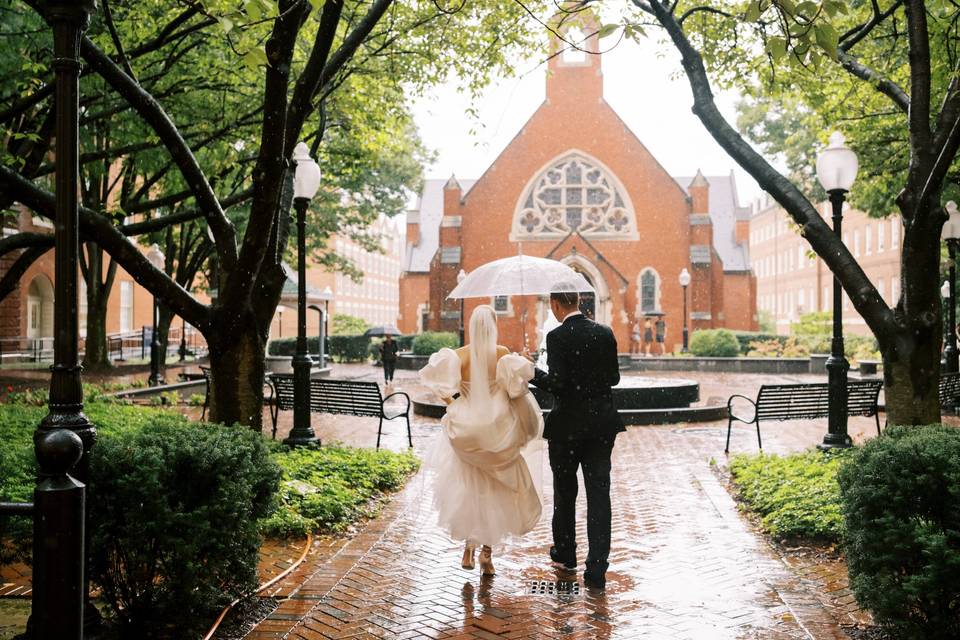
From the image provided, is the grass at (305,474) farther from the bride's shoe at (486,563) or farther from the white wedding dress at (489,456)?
the bride's shoe at (486,563)

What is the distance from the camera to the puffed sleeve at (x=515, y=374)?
5449mm

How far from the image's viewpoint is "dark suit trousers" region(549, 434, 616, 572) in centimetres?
529

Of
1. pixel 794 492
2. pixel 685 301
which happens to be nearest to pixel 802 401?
pixel 794 492

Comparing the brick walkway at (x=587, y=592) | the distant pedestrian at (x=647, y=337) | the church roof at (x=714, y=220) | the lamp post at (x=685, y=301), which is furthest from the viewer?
the church roof at (x=714, y=220)

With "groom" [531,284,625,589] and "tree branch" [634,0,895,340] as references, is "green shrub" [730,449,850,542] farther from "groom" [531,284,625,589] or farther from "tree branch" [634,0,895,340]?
"groom" [531,284,625,589]

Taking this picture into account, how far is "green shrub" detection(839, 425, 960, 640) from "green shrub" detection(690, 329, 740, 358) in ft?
87.0

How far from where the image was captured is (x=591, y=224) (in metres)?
37.4

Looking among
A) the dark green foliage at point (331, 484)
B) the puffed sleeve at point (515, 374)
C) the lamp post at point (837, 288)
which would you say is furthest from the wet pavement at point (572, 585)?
the lamp post at point (837, 288)

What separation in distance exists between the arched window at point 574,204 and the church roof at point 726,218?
471cm

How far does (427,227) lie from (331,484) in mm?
39949

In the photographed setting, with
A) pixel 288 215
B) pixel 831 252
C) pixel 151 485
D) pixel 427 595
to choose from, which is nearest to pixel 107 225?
pixel 288 215

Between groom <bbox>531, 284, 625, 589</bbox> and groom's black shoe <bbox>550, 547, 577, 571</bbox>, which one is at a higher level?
groom <bbox>531, 284, 625, 589</bbox>

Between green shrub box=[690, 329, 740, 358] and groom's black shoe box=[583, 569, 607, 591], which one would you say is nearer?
groom's black shoe box=[583, 569, 607, 591]

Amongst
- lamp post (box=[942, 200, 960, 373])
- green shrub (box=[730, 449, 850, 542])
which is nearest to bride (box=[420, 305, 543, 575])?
green shrub (box=[730, 449, 850, 542])
